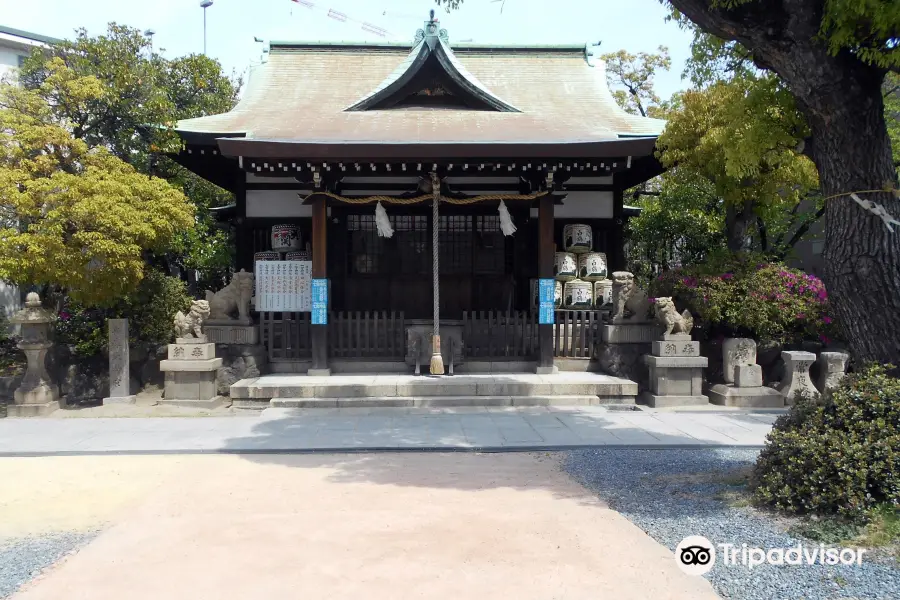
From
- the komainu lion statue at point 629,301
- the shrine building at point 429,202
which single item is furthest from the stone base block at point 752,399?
the shrine building at point 429,202

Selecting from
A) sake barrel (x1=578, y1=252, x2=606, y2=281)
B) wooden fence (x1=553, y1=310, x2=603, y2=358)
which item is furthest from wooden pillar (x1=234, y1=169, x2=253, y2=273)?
sake barrel (x1=578, y1=252, x2=606, y2=281)

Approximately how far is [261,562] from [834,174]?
18.0ft

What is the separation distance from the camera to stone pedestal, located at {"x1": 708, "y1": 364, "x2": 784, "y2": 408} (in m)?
10.0

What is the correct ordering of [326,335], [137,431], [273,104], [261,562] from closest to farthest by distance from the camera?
[261,562], [137,431], [326,335], [273,104]

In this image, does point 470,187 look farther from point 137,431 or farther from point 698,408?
point 137,431

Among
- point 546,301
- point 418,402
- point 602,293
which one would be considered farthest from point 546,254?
point 418,402

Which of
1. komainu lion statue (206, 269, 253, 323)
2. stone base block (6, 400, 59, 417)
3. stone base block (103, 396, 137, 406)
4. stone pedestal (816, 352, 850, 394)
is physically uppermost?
komainu lion statue (206, 269, 253, 323)

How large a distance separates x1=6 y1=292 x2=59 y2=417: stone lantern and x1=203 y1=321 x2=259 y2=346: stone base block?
2521 mm

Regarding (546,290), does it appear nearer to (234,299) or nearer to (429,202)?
(429,202)

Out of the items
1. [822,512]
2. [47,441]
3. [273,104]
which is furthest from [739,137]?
[273,104]

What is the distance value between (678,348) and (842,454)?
224 inches

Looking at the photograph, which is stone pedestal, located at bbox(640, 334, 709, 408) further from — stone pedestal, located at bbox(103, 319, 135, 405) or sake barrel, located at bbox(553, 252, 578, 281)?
stone pedestal, located at bbox(103, 319, 135, 405)

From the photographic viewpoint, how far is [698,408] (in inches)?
390

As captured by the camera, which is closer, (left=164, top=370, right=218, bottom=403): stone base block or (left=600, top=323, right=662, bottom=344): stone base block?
(left=164, top=370, right=218, bottom=403): stone base block
